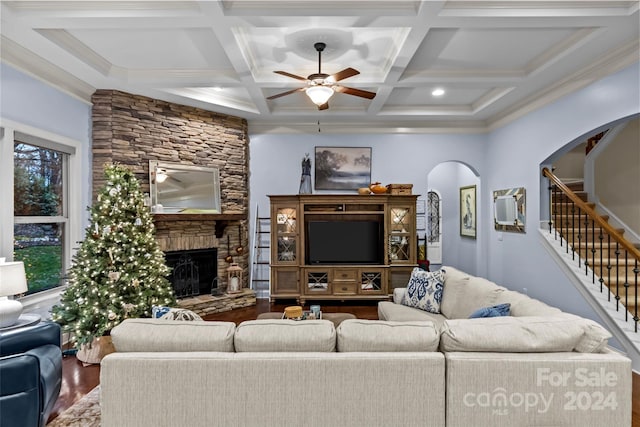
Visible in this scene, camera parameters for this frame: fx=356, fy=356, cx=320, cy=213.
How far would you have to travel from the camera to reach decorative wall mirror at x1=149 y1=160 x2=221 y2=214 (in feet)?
15.8

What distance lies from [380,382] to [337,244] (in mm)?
3899

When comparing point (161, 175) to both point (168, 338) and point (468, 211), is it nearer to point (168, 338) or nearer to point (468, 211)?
point (168, 338)

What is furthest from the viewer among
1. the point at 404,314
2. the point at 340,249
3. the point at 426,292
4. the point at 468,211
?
the point at 468,211

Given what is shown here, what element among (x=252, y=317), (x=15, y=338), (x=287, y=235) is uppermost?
(x=287, y=235)

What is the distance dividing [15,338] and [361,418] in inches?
92.2

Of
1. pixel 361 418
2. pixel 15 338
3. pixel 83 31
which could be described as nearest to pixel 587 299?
pixel 361 418

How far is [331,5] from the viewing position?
280 cm

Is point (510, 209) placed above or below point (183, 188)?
below

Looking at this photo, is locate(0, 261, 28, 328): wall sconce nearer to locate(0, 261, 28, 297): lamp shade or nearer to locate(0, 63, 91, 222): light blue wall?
locate(0, 261, 28, 297): lamp shade

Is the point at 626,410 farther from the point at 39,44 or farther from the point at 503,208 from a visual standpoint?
the point at 39,44

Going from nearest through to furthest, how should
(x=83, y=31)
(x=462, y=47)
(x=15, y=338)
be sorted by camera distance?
(x=15, y=338) → (x=83, y=31) → (x=462, y=47)

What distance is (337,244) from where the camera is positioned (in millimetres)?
5707

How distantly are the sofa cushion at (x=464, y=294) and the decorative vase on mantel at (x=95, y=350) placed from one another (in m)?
3.30

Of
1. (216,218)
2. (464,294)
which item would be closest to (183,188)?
(216,218)
